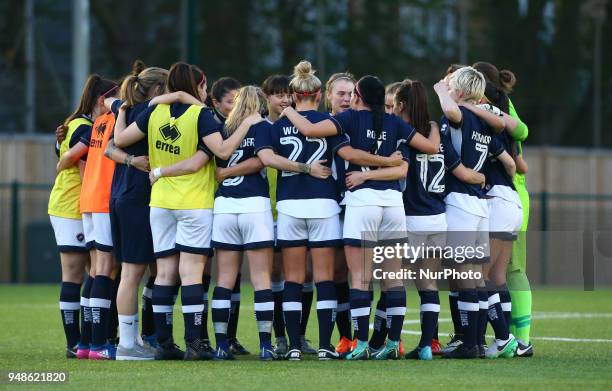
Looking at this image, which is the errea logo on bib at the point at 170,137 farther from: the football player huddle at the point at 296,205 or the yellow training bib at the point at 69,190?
the yellow training bib at the point at 69,190

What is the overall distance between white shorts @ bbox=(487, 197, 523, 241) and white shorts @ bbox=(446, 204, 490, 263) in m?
0.21

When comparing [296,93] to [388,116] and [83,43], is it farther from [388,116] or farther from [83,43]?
[83,43]

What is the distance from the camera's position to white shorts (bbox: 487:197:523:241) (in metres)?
10.2

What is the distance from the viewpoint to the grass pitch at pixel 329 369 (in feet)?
26.3

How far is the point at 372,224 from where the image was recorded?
9562 mm

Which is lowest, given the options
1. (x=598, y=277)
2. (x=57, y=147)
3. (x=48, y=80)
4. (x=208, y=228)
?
(x=598, y=277)

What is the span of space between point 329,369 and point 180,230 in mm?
1685

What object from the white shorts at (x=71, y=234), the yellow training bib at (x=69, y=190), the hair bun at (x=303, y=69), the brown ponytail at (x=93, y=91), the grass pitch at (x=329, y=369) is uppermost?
the hair bun at (x=303, y=69)

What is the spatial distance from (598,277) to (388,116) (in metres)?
12.8

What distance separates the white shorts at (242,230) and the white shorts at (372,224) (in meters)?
0.63

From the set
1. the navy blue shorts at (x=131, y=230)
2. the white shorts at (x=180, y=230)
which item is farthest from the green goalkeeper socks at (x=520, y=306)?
the navy blue shorts at (x=131, y=230)

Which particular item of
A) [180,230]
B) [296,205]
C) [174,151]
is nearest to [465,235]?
[296,205]

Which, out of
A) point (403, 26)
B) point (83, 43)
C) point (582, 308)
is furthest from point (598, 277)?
point (83, 43)

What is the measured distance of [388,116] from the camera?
9.65 m
